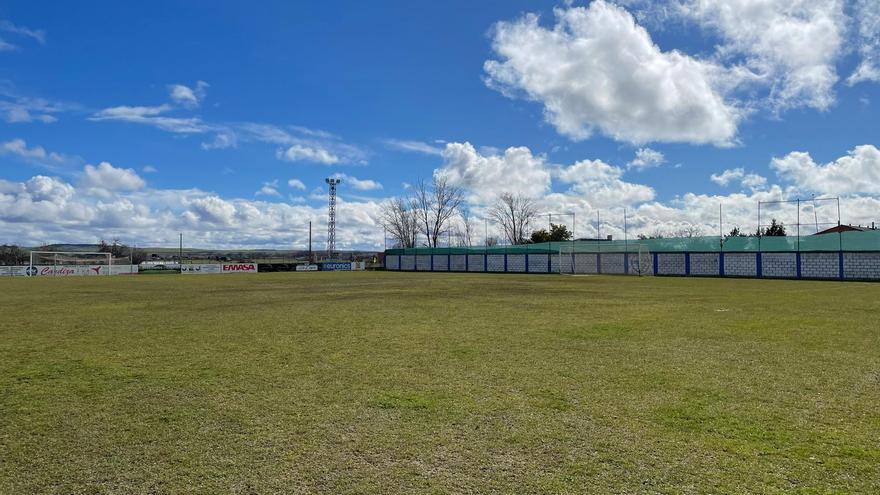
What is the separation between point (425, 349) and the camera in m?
10.1

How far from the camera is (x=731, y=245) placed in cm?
4788

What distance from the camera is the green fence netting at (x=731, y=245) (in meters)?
41.8

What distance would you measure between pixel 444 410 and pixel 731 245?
160 feet

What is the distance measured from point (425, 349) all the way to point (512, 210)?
276 ft

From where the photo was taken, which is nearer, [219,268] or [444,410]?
[444,410]

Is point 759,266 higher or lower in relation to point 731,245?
lower

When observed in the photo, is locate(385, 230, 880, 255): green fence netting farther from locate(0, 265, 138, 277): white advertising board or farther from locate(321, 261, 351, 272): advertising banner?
locate(0, 265, 138, 277): white advertising board

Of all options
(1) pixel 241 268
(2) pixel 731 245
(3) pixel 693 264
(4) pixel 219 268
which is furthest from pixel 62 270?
(2) pixel 731 245

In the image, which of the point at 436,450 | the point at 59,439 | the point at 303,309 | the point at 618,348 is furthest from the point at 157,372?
the point at 303,309

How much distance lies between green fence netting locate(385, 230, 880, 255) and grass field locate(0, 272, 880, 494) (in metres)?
36.6

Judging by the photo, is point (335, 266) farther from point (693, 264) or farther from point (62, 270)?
point (693, 264)

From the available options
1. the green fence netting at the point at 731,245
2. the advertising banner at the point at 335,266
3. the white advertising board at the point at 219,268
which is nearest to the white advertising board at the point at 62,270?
the white advertising board at the point at 219,268

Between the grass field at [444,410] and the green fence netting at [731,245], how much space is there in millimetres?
36608

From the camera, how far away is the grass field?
429 centimetres
